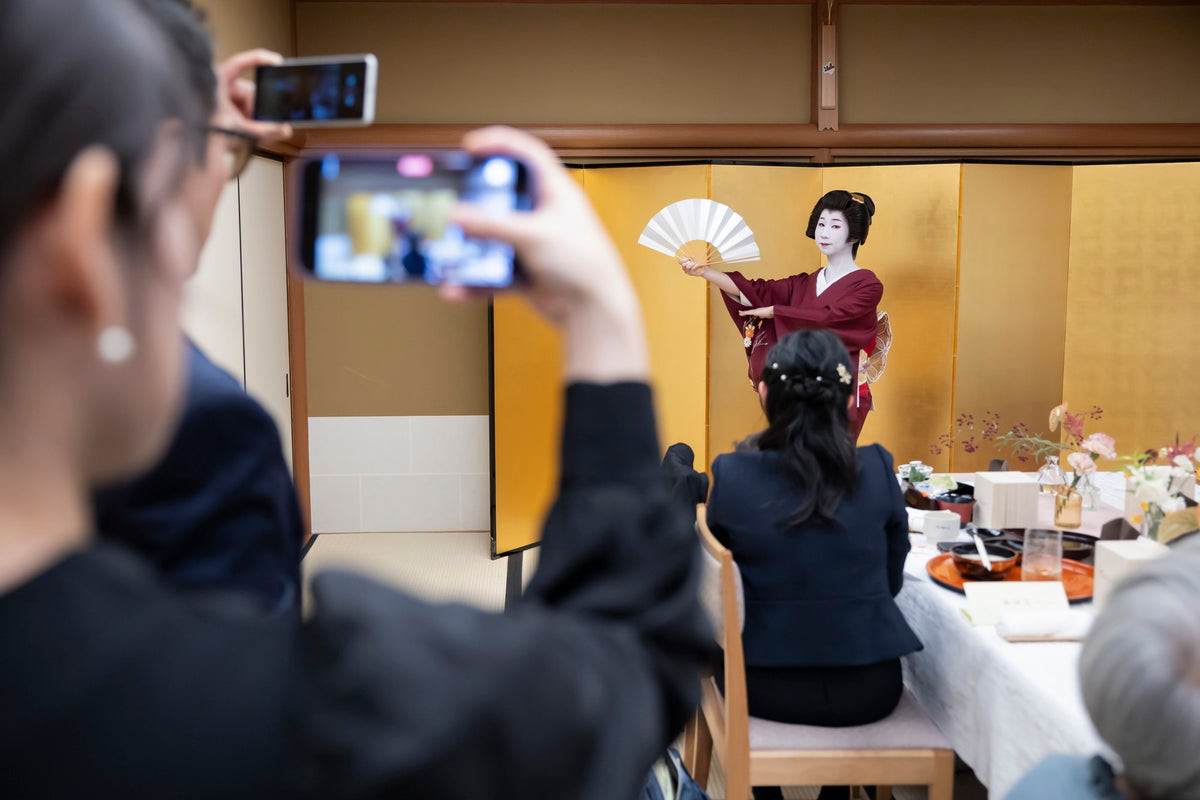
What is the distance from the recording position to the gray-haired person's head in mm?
792

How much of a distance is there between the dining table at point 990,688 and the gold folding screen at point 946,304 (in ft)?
8.32

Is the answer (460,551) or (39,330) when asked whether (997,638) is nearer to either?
(39,330)

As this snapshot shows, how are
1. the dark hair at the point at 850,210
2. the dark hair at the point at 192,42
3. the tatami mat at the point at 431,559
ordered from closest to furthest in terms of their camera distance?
the dark hair at the point at 192,42 < the dark hair at the point at 850,210 < the tatami mat at the point at 431,559

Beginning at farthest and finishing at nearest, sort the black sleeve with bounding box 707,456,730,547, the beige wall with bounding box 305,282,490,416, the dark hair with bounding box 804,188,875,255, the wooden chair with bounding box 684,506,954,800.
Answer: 1. the beige wall with bounding box 305,282,490,416
2. the dark hair with bounding box 804,188,875,255
3. the black sleeve with bounding box 707,456,730,547
4. the wooden chair with bounding box 684,506,954,800

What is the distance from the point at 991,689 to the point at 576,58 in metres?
4.07

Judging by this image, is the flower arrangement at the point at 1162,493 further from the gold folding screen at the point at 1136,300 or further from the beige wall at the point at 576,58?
the beige wall at the point at 576,58

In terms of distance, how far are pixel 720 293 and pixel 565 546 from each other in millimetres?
4289

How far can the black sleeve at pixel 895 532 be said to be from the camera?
76.7 inches

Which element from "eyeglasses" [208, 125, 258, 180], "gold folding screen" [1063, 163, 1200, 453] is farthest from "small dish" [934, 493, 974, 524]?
"gold folding screen" [1063, 163, 1200, 453]

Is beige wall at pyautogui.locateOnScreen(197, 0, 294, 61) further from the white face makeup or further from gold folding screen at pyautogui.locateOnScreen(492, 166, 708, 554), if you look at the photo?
the white face makeup

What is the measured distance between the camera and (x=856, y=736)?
1866 mm

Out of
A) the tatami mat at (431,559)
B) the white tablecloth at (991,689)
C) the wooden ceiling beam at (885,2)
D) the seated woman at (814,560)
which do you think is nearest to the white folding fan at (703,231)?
the wooden ceiling beam at (885,2)

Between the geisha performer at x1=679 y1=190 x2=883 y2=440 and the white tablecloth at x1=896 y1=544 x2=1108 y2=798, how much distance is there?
1.98 metres

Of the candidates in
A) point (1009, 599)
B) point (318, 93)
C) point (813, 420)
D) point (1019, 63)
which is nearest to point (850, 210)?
point (1019, 63)
